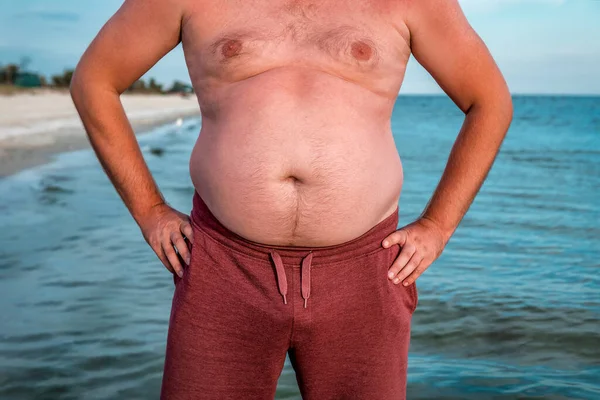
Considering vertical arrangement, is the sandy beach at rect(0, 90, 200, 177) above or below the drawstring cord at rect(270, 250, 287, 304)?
above

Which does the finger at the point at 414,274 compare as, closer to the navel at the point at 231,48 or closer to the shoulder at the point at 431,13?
the shoulder at the point at 431,13

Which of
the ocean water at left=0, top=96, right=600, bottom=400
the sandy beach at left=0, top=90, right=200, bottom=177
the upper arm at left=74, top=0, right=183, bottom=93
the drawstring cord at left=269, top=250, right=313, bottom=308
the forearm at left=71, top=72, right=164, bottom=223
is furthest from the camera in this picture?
the sandy beach at left=0, top=90, right=200, bottom=177

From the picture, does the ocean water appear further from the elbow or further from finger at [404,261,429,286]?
the elbow

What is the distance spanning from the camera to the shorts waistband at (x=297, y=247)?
7.45 feet

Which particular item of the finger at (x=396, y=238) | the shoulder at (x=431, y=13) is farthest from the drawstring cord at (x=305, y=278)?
the shoulder at (x=431, y=13)

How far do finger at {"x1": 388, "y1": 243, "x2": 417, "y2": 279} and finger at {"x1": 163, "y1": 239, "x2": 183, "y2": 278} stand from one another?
665 mm

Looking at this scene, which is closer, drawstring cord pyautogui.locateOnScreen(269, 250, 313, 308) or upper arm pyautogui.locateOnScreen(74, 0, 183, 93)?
drawstring cord pyautogui.locateOnScreen(269, 250, 313, 308)

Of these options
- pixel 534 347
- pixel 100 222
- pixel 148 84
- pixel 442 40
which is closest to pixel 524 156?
pixel 100 222

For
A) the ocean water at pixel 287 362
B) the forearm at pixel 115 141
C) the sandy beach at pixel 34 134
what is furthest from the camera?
the sandy beach at pixel 34 134

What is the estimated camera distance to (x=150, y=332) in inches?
187

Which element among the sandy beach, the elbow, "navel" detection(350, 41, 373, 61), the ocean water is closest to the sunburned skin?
"navel" detection(350, 41, 373, 61)

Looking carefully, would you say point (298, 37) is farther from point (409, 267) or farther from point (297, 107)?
point (409, 267)

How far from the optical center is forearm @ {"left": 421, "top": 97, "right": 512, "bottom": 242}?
7.94 feet

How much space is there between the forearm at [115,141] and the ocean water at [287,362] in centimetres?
170
